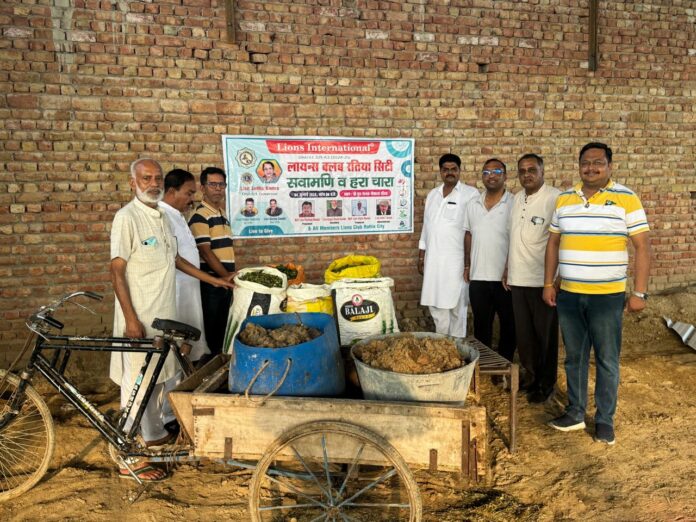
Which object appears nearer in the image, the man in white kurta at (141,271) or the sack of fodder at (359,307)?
the man in white kurta at (141,271)

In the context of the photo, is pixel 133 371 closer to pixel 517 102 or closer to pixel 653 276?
pixel 517 102

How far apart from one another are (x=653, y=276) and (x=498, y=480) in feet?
15.4

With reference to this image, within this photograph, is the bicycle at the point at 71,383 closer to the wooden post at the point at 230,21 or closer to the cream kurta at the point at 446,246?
the cream kurta at the point at 446,246

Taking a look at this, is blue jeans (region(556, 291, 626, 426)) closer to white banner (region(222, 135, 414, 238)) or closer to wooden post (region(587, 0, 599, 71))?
white banner (region(222, 135, 414, 238))

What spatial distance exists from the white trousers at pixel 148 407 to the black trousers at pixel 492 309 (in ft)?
9.12

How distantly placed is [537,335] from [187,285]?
286cm

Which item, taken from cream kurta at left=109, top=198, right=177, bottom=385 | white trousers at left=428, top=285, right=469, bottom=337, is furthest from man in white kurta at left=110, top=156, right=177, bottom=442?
white trousers at left=428, top=285, right=469, bottom=337

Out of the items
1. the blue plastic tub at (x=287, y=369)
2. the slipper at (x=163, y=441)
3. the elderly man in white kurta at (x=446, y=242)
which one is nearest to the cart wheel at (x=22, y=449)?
the slipper at (x=163, y=441)

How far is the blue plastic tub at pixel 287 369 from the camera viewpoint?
2.39 metres

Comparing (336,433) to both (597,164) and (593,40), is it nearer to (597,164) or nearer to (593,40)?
(597,164)

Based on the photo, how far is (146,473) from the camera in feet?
10.6

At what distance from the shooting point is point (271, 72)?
513 cm

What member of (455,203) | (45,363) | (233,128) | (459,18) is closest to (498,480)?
(455,203)

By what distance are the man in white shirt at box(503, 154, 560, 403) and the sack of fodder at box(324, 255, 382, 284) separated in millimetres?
1213
